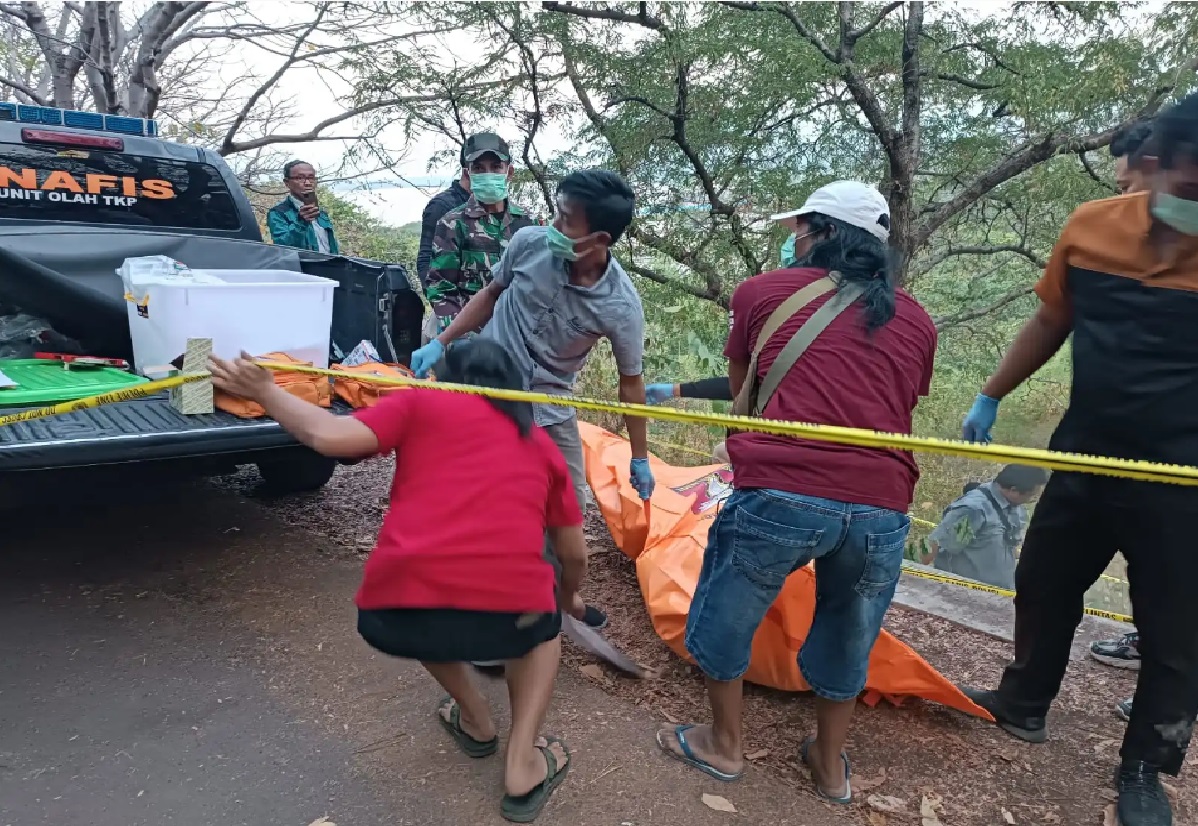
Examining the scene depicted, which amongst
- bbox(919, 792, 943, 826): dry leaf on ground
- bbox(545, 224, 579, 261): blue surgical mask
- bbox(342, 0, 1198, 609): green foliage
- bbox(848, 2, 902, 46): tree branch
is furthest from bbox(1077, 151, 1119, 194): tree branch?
bbox(919, 792, 943, 826): dry leaf on ground

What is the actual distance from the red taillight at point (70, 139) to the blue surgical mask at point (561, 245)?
2.78m

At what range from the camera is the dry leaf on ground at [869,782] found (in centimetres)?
254

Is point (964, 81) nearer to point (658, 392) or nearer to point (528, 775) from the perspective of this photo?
point (658, 392)

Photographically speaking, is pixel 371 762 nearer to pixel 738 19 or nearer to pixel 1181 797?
pixel 1181 797

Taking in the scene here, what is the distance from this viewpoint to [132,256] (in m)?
4.21

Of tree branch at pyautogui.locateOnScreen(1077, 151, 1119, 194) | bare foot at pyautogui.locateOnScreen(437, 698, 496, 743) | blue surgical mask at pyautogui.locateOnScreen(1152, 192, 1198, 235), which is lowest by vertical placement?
bare foot at pyautogui.locateOnScreen(437, 698, 496, 743)

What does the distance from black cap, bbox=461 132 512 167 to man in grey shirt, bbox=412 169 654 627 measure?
4.98ft

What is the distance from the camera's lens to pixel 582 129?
6793 mm

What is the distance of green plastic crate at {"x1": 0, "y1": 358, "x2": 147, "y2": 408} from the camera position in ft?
10.5

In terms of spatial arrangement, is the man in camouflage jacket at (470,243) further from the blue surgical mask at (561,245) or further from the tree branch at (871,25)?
the tree branch at (871,25)

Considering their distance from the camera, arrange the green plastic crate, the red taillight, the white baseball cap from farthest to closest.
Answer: the red taillight, the green plastic crate, the white baseball cap

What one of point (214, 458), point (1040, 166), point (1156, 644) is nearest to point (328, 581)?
point (214, 458)

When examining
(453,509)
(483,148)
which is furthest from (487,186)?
(453,509)

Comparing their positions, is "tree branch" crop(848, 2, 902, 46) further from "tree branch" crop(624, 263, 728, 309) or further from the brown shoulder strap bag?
the brown shoulder strap bag
